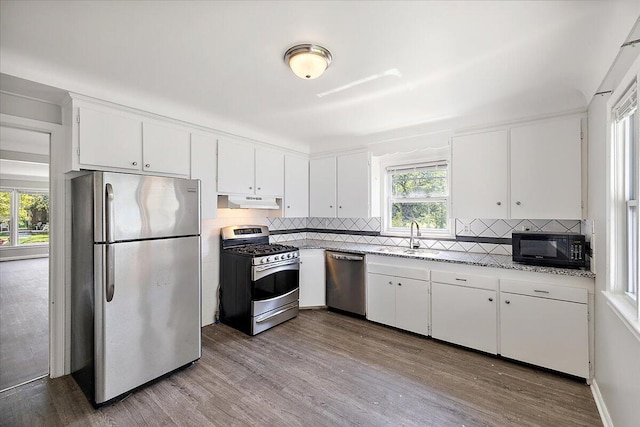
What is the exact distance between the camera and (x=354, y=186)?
4004mm

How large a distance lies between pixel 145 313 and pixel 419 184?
3377 millimetres

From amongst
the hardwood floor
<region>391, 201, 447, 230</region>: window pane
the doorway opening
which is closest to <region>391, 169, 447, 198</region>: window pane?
<region>391, 201, 447, 230</region>: window pane

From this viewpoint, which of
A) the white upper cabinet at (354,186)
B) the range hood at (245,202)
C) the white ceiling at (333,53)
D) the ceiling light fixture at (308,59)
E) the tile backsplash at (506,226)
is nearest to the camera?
the white ceiling at (333,53)

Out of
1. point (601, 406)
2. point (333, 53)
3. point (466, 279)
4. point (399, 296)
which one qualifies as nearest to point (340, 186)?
point (399, 296)

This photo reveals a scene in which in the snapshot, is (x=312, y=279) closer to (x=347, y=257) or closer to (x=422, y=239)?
(x=347, y=257)

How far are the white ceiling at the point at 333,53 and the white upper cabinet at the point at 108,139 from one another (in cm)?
16

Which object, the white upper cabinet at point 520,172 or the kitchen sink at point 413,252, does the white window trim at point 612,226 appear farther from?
the kitchen sink at point 413,252

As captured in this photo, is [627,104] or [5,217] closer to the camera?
[627,104]

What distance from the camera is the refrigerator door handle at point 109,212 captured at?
6.59 ft

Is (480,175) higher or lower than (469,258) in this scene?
higher

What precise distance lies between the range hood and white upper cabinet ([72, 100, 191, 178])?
64cm

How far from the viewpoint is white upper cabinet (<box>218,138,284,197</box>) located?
3.32m

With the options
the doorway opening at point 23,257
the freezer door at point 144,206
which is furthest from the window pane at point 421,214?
the doorway opening at point 23,257

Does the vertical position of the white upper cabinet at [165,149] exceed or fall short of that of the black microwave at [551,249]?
it exceeds it
